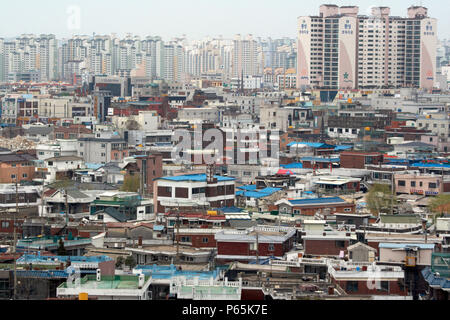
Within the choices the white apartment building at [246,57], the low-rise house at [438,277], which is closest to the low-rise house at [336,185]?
the low-rise house at [438,277]

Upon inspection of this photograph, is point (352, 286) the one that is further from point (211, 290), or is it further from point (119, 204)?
point (119, 204)

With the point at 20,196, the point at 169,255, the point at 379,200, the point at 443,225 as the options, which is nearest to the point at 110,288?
the point at 169,255

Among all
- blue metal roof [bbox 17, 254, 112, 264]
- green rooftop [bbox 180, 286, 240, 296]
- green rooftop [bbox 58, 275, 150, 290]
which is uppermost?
green rooftop [bbox 58, 275, 150, 290]

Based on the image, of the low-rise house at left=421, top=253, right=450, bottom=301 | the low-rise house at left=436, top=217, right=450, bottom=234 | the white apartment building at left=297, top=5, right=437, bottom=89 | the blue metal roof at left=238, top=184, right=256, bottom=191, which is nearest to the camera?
the low-rise house at left=421, top=253, right=450, bottom=301

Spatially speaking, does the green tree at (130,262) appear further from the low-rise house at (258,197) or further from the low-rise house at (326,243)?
the low-rise house at (258,197)

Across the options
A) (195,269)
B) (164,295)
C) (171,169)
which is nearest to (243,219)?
(195,269)

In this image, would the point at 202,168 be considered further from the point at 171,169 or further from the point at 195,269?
the point at 195,269

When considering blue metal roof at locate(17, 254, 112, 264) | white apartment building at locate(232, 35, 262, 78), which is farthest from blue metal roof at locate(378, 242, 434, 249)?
white apartment building at locate(232, 35, 262, 78)

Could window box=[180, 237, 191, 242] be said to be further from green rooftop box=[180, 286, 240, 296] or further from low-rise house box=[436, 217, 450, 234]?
green rooftop box=[180, 286, 240, 296]

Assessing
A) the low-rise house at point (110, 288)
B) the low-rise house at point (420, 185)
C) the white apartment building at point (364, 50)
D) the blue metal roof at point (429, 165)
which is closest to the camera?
the low-rise house at point (110, 288)
